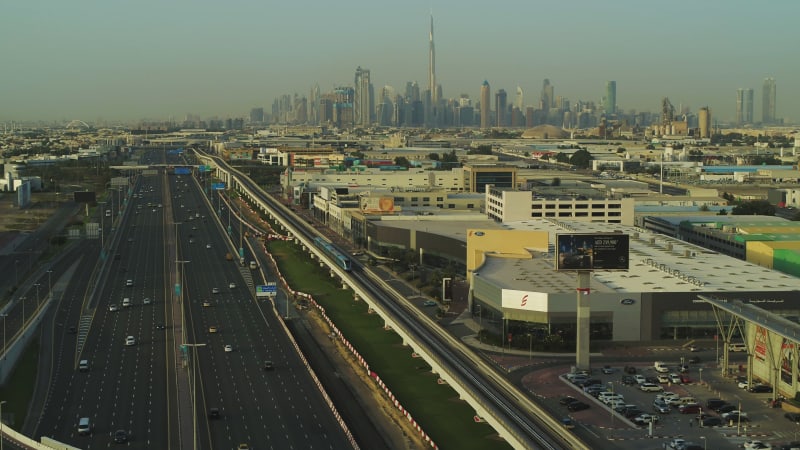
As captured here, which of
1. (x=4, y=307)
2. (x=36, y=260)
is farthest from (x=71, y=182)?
(x=4, y=307)

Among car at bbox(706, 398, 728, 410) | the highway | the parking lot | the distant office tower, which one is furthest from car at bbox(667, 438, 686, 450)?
the distant office tower

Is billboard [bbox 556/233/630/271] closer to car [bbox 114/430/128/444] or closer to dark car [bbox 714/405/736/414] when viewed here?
dark car [bbox 714/405/736/414]

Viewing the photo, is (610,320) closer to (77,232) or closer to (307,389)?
(307,389)

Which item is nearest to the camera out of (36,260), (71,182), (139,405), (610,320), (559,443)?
(559,443)

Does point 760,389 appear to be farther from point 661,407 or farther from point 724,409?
point 661,407

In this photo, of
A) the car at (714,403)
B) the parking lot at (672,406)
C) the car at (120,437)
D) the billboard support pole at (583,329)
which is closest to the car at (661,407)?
the parking lot at (672,406)

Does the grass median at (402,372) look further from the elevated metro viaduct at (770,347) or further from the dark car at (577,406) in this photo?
the elevated metro viaduct at (770,347)

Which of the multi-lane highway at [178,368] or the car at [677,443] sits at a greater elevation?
the car at [677,443]
